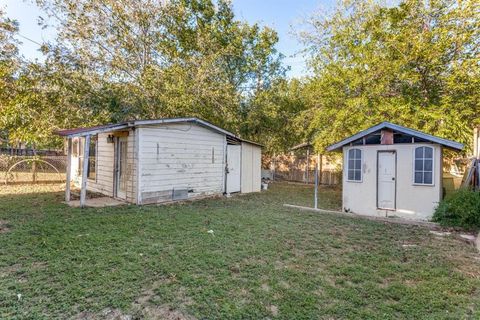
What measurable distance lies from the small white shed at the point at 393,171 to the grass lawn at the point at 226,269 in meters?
1.35

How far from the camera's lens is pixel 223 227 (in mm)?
5680

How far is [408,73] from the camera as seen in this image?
9.51 metres

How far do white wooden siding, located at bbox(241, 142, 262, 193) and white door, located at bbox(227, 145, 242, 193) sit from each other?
0.29 meters

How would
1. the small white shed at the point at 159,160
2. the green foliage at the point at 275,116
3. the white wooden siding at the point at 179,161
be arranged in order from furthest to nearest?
1. the green foliage at the point at 275,116
2. the white wooden siding at the point at 179,161
3. the small white shed at the point at 159,160

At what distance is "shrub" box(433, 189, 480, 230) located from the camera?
6.00m

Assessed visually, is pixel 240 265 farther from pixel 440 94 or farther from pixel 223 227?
pixel 440 94

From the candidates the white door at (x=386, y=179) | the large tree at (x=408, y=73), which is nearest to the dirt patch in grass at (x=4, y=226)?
the white door at (x=386, y=179)

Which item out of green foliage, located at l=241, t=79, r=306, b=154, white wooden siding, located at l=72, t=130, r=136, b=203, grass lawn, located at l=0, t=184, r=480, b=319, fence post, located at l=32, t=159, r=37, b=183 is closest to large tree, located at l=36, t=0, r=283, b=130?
green foliage, located at l=241, t=79, r=306, b=154

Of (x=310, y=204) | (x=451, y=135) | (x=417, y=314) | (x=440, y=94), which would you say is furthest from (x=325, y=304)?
(x=440, y=94)

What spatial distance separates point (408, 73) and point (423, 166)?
4334 mm

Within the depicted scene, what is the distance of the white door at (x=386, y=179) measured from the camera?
741 cm

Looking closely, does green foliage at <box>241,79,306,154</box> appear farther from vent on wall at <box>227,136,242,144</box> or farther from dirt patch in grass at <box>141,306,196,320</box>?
dirt patch in grass at <box>141,306,196,320</box>

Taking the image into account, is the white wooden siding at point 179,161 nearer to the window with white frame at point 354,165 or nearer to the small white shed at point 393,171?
the small white shed at point 393,171

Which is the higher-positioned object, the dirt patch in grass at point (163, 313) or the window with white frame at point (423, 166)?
the window with white frame at point (423, 166)
